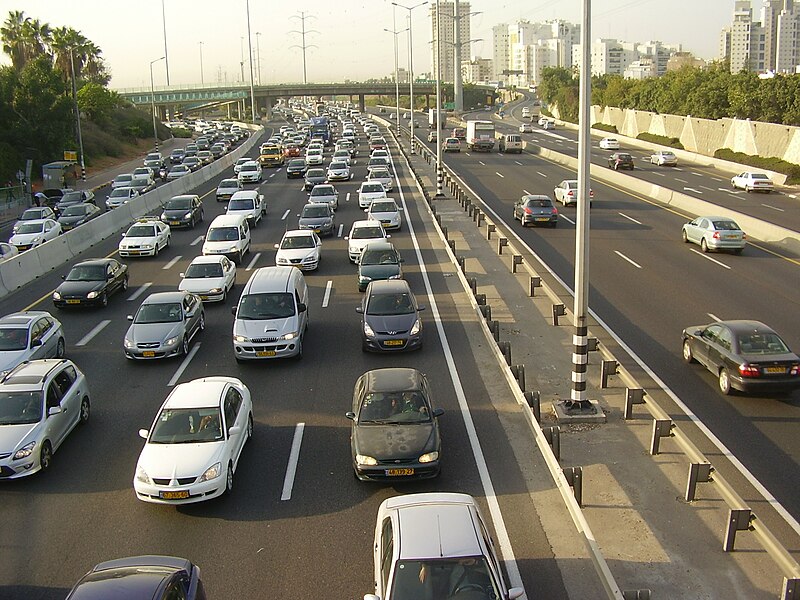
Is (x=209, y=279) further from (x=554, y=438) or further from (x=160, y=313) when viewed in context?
(x=554, y=438)

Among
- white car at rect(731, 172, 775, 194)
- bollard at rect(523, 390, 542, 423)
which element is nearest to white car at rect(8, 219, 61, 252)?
bollard at rect(523, 390, 542, 423)

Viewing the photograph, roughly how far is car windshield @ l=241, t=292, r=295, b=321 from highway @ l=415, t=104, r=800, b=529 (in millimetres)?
8744

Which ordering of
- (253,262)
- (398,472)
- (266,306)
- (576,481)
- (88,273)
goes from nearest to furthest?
(576,481) → (398,472) → (266,306) → (88,273) → (253,262)

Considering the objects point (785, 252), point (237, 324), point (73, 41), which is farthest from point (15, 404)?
point (73, 41)

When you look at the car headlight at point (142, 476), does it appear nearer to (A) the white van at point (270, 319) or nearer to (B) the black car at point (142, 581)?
(B) the black car at point (142, 581)

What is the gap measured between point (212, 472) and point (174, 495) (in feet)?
2.14

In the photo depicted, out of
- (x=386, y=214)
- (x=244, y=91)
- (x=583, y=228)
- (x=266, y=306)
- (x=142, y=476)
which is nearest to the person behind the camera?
(x=142, y=476)

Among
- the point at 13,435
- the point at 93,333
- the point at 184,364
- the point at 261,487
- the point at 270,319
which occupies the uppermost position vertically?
the point at 270,319

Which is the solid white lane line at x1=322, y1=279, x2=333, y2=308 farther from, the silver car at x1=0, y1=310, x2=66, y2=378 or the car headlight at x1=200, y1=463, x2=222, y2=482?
the car headlight at x1=200, y1=463, x2=222, y2=482

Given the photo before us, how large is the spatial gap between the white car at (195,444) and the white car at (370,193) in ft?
96.8

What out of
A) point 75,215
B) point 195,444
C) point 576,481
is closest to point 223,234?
point 75,215

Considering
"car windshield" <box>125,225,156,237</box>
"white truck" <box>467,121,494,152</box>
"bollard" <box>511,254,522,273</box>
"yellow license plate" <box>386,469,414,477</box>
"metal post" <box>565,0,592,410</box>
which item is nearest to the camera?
"yellow license plate" <box>386,469,414,477</box>

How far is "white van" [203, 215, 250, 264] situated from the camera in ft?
102

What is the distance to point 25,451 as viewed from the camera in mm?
13836
